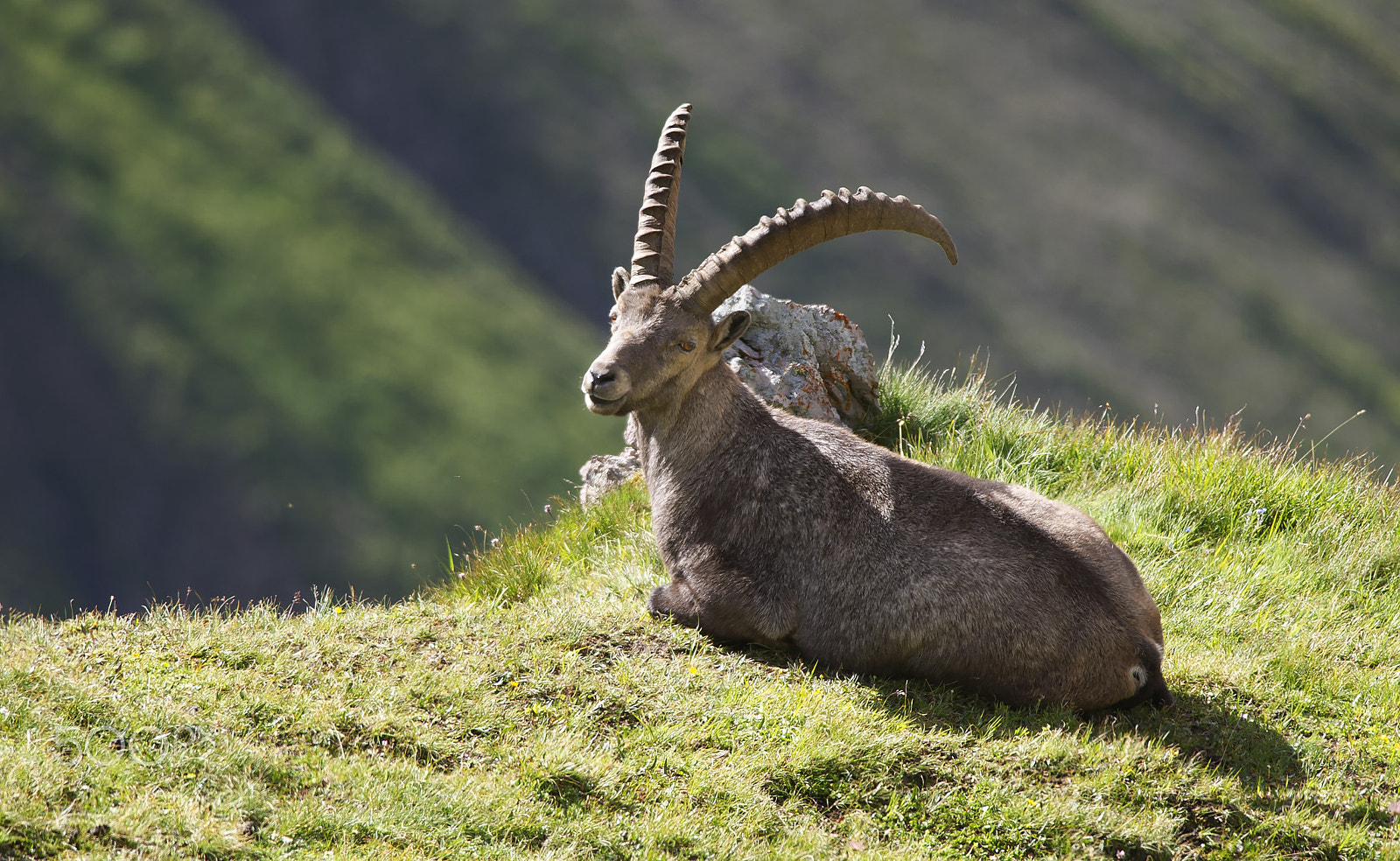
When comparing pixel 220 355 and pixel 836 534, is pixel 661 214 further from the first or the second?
pixel 220 355

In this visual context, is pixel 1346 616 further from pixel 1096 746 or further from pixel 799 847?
pixel 799 847

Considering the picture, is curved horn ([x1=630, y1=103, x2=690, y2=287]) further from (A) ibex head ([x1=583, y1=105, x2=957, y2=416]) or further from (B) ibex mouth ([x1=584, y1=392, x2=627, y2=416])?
(B) ibex mouth ([x1=584, y1=392, x2=627, y2=416])

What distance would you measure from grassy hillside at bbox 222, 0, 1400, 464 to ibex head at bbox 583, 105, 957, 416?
116 meters

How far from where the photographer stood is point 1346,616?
9391 millimetres

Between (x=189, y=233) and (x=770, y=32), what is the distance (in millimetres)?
97844

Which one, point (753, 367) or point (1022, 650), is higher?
point (753, 367)

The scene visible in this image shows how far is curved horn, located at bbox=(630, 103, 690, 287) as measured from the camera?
337 inches

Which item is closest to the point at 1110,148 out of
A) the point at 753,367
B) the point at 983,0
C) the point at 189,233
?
the point at 983,0

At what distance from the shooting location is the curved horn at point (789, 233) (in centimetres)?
793

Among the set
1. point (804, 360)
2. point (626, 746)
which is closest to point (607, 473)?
point (804, 360)

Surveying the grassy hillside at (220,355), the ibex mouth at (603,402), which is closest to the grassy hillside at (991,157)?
the grassy hillside at (220,355)

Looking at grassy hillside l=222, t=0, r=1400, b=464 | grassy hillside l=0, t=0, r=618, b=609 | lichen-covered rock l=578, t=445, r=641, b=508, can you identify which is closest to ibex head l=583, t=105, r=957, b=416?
lichen-covered rock l=578, t=445, r=641, b=508

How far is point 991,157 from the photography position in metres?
158

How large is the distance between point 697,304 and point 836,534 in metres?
1.97
